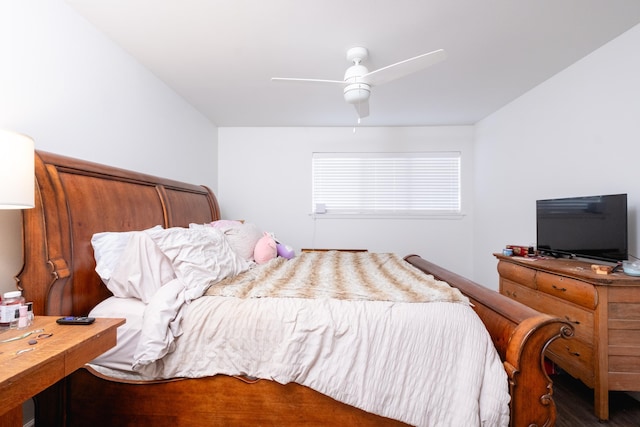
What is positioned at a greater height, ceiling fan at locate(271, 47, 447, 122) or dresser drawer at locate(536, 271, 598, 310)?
ceiling fan at locate(271, 47, 447, 122)

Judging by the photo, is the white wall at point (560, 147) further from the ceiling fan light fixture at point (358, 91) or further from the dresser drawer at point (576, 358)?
the ceiling fan light fixture at point (358, 91)

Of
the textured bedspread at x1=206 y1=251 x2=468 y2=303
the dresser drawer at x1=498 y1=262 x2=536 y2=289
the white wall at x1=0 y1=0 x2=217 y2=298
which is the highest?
the white wall at x1=0 y1=0 x2=217 y2=298

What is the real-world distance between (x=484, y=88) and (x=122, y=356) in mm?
3622

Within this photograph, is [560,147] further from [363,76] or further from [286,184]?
[286,184]

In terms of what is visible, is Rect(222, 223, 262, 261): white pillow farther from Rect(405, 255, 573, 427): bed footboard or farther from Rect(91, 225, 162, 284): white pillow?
Rect(405, 255, 573, 427): bed footboard

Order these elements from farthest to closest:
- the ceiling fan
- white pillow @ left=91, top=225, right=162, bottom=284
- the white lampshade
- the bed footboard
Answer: the ceiling fan → white pillow @ left=91, top=225, right=162, bottom=284 → the bed footboard → the white lampshade

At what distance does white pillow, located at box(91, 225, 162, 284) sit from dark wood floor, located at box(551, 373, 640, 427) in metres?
2.71

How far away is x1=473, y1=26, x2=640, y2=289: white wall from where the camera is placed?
209 centimetres

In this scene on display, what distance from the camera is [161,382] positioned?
1.40 m

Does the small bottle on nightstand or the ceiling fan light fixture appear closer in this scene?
the small bottle on nightstand

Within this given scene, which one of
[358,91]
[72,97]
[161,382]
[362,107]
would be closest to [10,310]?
[161,382]

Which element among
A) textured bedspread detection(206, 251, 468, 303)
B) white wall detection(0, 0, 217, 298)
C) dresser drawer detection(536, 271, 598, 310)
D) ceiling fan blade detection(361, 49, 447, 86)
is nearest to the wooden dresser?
dresser drawer detection(536, 271, 598, 310)

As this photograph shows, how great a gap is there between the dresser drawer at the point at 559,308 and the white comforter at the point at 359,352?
3.53ft

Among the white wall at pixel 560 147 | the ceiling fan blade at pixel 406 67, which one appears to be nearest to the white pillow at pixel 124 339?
the ceiling fan blade at pixel 406 67
